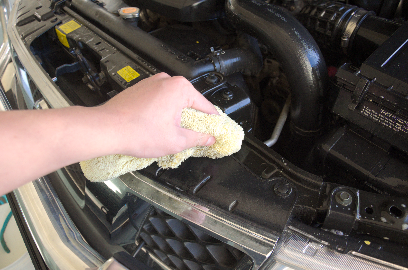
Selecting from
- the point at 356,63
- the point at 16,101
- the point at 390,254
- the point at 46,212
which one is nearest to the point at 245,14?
the point at 356,63

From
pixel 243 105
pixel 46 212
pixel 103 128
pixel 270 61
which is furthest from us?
pixel 270 61

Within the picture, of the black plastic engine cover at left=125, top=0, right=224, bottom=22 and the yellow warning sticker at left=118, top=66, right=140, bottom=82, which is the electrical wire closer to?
the yellow warning sticker at left=118, top=66, right=140, bottom=82

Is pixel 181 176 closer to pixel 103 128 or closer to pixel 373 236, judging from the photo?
pixel 103 128

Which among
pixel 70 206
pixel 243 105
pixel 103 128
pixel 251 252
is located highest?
pixel 103 128

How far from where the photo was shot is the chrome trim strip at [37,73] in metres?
0.90

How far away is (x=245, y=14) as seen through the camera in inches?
36.5

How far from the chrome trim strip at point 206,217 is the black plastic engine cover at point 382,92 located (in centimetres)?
38

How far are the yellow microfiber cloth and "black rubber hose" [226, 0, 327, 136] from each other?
0.30 metres

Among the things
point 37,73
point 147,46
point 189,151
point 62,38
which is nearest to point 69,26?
point 62,38

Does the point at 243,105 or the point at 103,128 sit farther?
the point at 243,105

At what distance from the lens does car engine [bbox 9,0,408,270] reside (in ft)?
1.99

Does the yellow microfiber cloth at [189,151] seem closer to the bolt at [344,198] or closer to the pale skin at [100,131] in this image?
the pale skin at [100,131]

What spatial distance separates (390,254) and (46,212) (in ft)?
3.04

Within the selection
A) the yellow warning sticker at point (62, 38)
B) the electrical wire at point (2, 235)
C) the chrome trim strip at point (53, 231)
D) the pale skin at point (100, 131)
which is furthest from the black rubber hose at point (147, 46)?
the electrical wire at point (2, 235)
